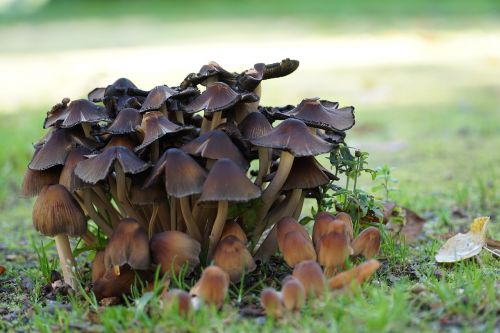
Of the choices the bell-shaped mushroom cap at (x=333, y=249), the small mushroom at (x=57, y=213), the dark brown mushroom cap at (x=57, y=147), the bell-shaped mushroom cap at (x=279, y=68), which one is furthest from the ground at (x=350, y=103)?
the bell-shaped mushroom cap at (x=279, y=68)

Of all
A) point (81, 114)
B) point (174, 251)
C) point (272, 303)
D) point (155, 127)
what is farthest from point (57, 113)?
point (272, 303)

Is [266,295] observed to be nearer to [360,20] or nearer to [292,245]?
[292,245]

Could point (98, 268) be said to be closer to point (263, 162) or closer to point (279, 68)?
point (263, 162)

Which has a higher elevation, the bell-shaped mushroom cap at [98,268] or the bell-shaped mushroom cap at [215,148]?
the bell-shaped mushroom cap at [215,148]

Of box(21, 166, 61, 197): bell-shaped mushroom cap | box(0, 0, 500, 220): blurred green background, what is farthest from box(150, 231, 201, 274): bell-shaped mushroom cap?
box(0, 0, 500, 220): blurred green background

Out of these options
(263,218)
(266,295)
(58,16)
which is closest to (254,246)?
(263,218)

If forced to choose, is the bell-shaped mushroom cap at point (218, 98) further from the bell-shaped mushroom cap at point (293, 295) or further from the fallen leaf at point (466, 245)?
the fallen leaf at point (466, 245)
